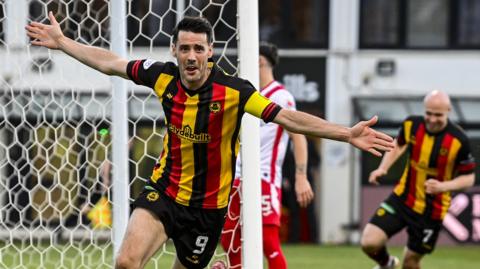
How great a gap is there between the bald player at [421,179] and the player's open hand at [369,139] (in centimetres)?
345

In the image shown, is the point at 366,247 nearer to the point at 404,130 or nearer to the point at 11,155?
the point at 404,130

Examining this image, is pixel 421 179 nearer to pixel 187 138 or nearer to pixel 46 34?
pixel 187 138

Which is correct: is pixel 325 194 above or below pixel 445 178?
below

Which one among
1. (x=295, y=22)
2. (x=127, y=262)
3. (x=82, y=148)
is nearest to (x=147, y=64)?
(x=127, y=262)

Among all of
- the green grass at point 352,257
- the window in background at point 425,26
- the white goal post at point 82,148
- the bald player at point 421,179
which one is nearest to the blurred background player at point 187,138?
the white goal post at point 82,148

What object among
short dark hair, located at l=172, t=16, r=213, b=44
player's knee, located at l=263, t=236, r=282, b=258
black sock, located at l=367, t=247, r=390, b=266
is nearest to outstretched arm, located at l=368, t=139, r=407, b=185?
black sock, located at l=367, t=247, r=390, b=266

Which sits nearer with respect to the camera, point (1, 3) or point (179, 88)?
point (179, 88)

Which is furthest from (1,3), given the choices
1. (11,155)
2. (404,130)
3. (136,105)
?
(136,105)

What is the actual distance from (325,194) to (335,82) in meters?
1.73

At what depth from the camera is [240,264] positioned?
23.6ft

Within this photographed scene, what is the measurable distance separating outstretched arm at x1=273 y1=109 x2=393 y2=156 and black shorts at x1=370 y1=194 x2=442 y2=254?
144 inches

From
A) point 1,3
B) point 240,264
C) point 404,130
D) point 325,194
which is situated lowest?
point 325,194

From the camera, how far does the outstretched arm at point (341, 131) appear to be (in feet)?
17.1

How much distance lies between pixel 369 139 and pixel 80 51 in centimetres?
170
